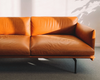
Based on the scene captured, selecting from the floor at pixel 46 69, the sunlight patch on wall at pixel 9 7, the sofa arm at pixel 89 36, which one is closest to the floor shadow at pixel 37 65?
the floor at pixel 46 69

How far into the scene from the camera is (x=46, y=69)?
2000mm

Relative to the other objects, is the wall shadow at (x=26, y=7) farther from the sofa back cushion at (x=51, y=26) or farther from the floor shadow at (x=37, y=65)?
→ the floor shadow at (x=37, y=65)

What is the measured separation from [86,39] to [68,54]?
369mm

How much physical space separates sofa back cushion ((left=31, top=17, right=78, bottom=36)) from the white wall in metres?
0.67

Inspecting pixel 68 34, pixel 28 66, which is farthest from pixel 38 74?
pixel 68 34

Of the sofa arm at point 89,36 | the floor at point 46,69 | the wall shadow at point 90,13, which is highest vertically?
the wall shadow at point 90,13

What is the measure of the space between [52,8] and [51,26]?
787mm

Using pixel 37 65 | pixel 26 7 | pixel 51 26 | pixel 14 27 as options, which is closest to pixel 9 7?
pixel 26 7

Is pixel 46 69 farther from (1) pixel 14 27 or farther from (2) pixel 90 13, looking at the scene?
(2) pixel 90 13

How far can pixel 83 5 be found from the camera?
315 centimetres

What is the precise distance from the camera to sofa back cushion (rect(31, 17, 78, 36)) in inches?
98.4

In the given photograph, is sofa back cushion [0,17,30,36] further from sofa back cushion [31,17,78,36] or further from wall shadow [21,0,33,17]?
wall shadow [21,0,33,17]

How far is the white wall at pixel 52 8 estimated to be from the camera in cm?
310

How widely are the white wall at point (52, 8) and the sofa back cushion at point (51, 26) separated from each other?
673 millimetres
